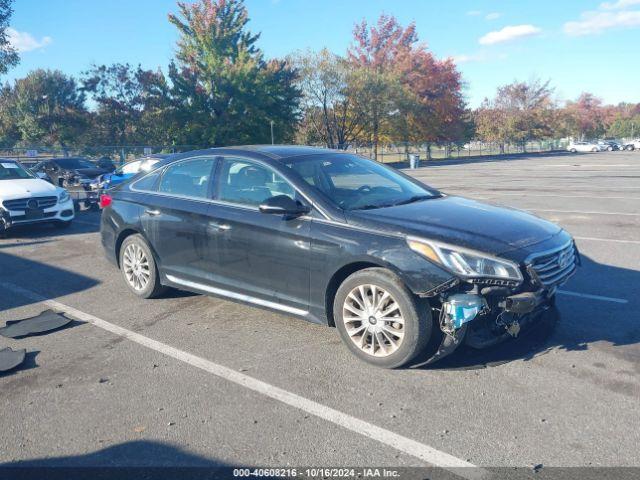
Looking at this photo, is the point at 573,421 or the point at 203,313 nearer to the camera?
the point at 573,421

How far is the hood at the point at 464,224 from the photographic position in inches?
165

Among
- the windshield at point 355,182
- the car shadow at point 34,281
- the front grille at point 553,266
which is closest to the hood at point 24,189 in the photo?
the car shadow at point 34,281

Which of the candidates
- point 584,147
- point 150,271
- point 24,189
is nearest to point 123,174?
point 24,189

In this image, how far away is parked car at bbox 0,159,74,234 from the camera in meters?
10.4

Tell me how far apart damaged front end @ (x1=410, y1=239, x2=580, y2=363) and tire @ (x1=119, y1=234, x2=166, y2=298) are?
319 cm

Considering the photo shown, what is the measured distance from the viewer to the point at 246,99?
1454 inches

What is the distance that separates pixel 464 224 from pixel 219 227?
2.22 metres

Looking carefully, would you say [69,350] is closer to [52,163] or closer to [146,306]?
[146,306]

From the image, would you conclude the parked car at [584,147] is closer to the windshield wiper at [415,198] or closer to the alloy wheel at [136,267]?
the windshield wiper at [415,198]

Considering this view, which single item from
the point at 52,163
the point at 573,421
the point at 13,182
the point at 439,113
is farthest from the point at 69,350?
the point at 439,113

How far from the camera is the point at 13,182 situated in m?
11.1

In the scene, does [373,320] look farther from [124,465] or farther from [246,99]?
[246,99]

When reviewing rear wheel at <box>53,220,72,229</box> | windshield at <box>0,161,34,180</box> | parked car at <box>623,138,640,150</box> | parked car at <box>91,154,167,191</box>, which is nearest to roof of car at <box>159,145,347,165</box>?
rear wheel at <box>53,220,72,229</box>

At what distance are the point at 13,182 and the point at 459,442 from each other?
10.5m
